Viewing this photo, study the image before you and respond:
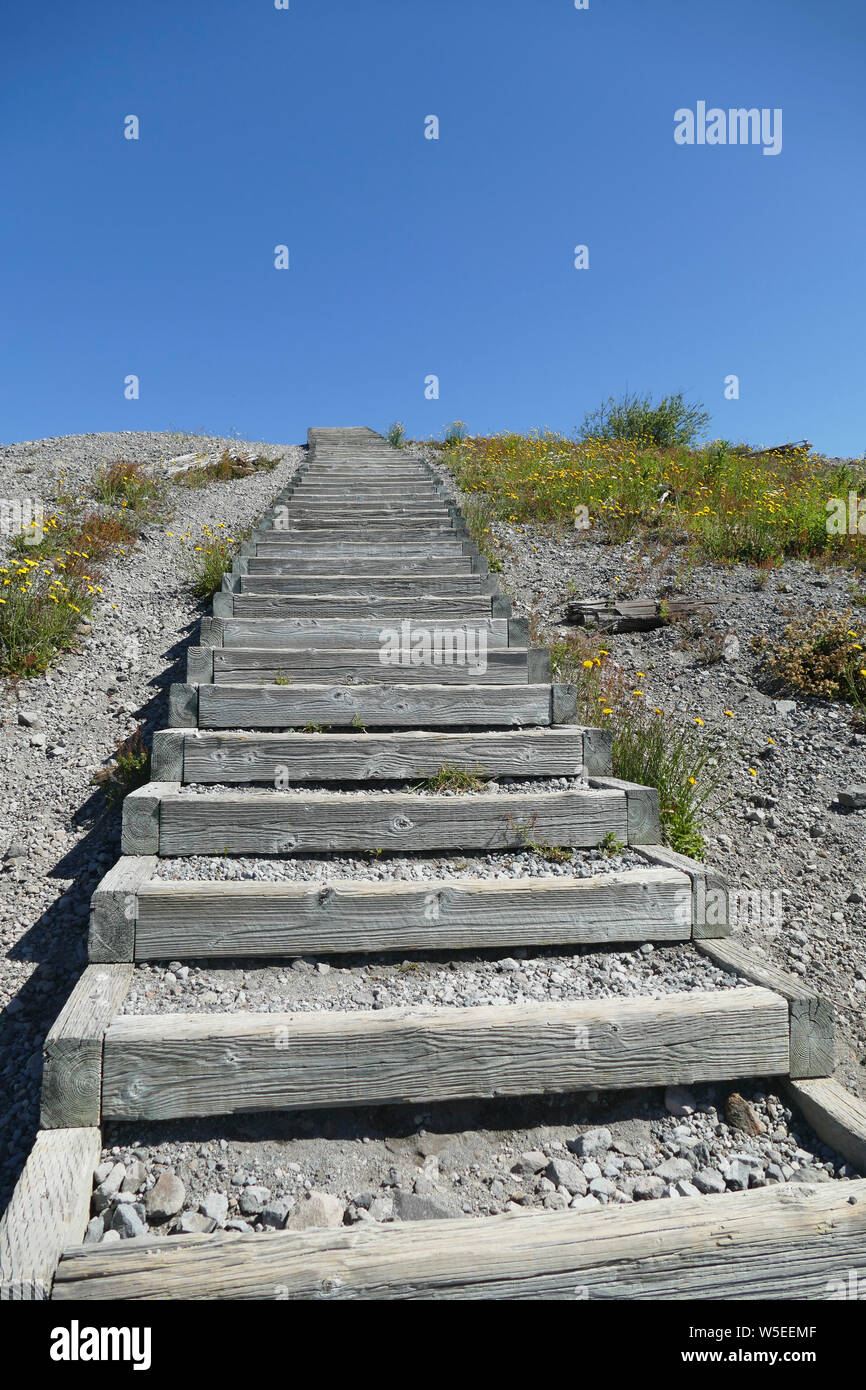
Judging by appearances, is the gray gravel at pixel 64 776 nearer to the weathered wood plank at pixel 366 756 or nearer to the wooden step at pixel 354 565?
the weathered wood plank at pixel 366 756

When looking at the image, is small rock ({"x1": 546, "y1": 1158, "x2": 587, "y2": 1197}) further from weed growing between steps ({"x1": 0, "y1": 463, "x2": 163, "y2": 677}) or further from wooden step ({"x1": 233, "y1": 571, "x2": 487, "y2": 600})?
weed growing between steps ({"x1": 0, "y1": 463, "x2": 163, "y2": 677})

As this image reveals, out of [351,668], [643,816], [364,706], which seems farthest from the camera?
[351,668]

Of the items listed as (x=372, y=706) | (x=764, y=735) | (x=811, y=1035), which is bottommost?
(x=811, y=1035)

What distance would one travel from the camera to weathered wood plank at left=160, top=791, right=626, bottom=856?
332 centimetres

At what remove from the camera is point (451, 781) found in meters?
3.85

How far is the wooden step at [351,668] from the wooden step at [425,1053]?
2.61m

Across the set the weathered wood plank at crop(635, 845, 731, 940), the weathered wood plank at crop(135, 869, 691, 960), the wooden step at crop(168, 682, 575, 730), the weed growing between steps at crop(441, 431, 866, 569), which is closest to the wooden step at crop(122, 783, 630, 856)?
the weathered wood plank at crop(135, 869, 691, 960)

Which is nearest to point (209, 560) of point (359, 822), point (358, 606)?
point (358, 606)

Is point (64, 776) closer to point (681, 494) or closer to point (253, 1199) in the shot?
point (253, 1199)

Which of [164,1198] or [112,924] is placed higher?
[112,924]

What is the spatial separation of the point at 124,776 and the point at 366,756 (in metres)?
1.47

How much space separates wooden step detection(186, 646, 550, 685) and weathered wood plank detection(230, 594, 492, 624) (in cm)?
72

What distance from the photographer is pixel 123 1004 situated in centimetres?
248

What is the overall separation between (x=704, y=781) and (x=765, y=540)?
14.5 ft
